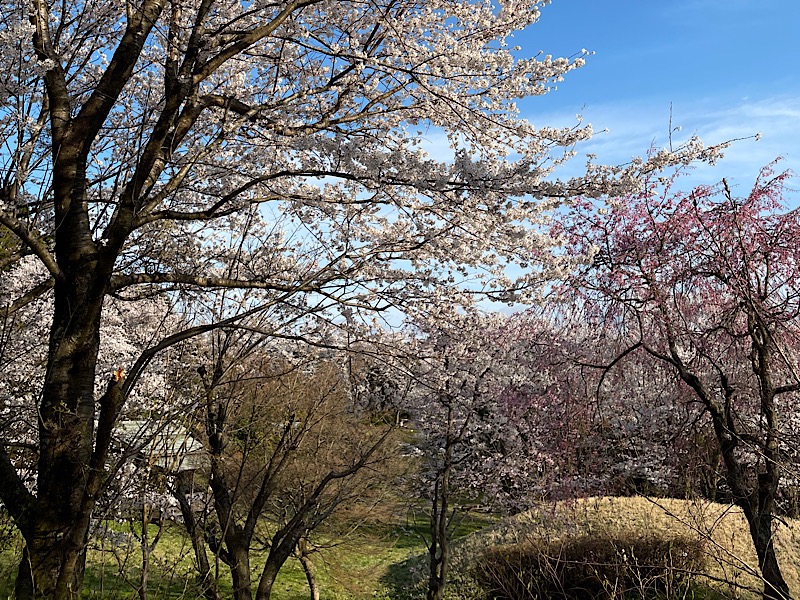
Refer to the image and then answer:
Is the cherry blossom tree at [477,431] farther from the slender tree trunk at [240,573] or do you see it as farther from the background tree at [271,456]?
the slender tree trunk at [240,573]

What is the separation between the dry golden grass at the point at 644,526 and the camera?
960 cm

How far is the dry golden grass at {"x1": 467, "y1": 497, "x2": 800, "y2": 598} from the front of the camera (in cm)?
960

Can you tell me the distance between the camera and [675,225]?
762cm

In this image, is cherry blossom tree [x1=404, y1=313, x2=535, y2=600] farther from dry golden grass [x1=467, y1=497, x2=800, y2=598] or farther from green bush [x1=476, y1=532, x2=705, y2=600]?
green bush [x1=476, y1=532, x2=705, y2=600]

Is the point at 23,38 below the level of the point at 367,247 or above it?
above

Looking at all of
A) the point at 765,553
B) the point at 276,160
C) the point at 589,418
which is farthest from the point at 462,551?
the point at 276,160

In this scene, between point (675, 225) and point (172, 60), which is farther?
point (675, 225)

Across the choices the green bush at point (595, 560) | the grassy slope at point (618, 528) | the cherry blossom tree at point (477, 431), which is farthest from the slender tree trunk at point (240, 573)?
the cherry blossom tree at point (477, 431)

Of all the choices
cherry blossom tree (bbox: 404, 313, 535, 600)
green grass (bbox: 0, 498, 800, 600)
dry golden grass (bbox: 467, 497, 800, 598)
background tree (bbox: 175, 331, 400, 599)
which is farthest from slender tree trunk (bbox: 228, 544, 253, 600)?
cherry blossom tree (bbox: 404, 313, 535, 600)

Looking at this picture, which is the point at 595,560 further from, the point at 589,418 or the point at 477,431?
the point at 477,431

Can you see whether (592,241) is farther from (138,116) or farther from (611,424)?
(611,424)

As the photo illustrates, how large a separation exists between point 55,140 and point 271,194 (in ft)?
5.22

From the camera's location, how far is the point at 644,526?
1056 cm

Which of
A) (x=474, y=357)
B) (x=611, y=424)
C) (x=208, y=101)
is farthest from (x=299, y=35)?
(x=611, y=424)
